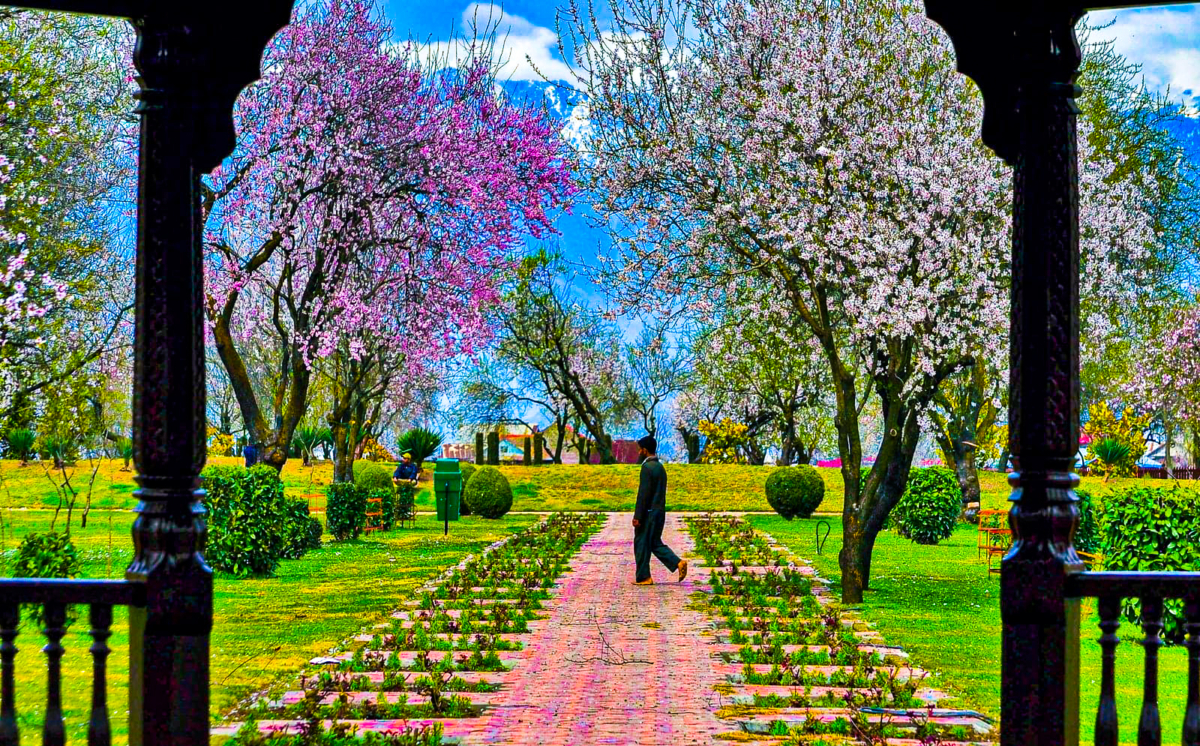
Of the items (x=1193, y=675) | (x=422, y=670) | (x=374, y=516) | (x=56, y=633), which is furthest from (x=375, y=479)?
(x=1193, y=675)

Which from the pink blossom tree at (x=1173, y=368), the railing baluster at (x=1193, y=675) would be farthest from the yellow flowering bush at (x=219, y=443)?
the railing baluster at (x=1193, y=675)

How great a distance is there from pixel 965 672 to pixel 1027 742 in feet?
16.5

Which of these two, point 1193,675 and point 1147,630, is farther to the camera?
point 1147,630

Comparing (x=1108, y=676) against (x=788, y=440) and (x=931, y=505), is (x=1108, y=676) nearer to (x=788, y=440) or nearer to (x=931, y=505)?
(x=931, y=505)

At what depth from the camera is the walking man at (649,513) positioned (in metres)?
14.3

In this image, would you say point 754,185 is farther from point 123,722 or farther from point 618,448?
point 618,448

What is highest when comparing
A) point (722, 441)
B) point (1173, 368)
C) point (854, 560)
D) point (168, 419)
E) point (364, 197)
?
point (364, 197)

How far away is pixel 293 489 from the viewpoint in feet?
116

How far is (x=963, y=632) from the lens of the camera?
1206 centimetres

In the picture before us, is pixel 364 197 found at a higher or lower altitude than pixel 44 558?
higher

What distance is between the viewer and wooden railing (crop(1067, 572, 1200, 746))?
489cm

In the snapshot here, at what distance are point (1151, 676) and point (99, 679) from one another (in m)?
4.14

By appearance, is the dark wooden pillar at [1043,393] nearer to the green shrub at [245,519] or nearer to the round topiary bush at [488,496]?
the green shrub at [245,519]

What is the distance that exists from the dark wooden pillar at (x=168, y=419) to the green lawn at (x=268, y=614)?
2948mm
